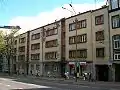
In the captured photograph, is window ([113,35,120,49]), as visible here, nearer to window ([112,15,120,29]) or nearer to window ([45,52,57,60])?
window ([112,15,120,29])

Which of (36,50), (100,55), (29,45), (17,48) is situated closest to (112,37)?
(100,55)

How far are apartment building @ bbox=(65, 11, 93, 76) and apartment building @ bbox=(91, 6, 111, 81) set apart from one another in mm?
1407

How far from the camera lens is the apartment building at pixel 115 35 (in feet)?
166

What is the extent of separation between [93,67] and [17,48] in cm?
4817

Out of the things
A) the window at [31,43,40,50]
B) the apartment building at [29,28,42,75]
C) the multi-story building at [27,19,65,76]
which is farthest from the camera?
the window at [31,43,40,50]

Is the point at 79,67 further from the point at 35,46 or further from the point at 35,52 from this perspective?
the point at 35,46

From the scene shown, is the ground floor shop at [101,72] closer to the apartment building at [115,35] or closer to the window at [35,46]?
the apartment building at [115,35]

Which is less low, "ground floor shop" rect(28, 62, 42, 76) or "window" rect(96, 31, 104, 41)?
"window" rect(96, 31, 104, 41)

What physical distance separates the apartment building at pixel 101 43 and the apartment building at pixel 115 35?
3.95 feet

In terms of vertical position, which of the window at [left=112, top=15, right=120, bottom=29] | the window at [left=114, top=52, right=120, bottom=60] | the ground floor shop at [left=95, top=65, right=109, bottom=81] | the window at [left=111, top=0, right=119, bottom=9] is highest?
the window at [left=111, top=0, right=119, bottom=9]

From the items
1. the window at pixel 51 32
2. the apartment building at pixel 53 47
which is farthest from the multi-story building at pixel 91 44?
the window at pixel 51 32

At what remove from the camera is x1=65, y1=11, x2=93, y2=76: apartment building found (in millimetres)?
58281

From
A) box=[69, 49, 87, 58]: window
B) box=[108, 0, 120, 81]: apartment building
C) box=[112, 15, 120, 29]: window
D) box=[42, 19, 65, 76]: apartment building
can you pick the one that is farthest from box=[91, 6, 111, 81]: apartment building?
box=[42, 19, 65, 76]: apartment building

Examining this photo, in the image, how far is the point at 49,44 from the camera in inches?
2975
